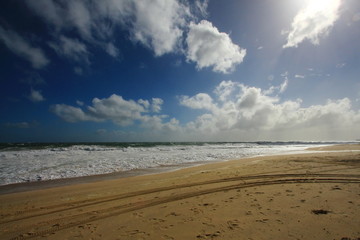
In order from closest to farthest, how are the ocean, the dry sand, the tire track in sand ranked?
the dry sand → the tire track in sand → the ocean

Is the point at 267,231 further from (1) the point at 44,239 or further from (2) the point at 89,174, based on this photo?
(2) the point at 89,174

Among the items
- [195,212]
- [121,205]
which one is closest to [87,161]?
[121,205]

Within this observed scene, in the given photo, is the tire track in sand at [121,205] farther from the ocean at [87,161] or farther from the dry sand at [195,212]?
the ocean at [87,161]

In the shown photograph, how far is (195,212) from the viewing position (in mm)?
4824

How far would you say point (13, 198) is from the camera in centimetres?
712

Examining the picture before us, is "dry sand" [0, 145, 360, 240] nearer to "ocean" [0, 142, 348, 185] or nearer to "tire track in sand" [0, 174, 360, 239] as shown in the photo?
"tire track in sand" [0, 174, 360, 239]

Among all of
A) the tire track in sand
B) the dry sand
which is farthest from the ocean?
the tire track in sand

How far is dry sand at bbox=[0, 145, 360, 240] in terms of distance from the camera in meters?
3.78

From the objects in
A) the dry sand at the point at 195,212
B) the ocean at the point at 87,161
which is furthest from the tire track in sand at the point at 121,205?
the ocean at the point at 87,161

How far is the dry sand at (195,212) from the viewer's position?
3.78 meters

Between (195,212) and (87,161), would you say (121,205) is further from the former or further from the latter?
(87,161)

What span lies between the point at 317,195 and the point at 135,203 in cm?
588

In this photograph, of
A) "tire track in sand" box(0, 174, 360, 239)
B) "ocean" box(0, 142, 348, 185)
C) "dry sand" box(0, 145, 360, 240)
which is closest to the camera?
"dry sand" box(0, 145, 360, 240)

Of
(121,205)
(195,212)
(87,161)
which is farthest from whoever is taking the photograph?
(87,161)
